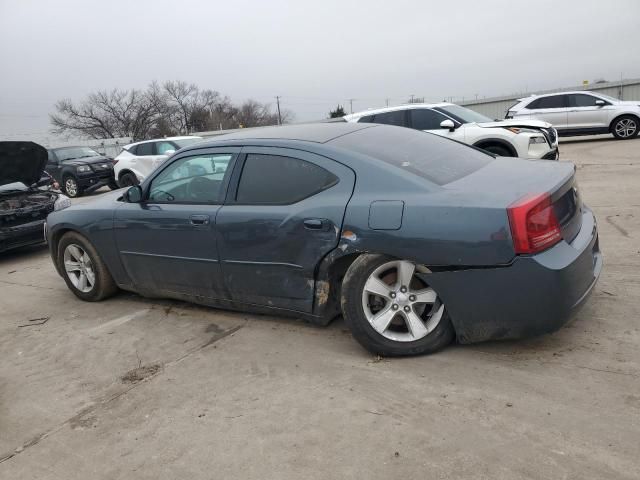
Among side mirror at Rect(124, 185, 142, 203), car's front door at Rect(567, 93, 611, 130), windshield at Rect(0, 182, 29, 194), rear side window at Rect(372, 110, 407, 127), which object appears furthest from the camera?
car's front door at Rect(567, 93, 611, 130)

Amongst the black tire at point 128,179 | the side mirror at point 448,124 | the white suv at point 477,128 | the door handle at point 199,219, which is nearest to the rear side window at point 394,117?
the white suv at point 477,128

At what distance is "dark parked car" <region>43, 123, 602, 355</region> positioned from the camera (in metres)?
3.03

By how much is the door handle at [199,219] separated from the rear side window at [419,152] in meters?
1.10

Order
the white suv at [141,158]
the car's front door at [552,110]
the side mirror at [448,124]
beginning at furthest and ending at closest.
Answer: the car's front door at [552,110] < the white suv at [141,158] < the side mirror at [448,124]

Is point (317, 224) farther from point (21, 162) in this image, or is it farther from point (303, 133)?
point (21, 162)

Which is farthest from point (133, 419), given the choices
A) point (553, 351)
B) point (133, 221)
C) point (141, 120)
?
point (141, 120)

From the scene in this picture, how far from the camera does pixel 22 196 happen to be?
7.78 metres

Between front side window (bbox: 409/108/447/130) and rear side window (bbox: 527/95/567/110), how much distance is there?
757 cm

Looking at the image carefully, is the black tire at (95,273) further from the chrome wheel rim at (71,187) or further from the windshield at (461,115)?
the chrome wheel rim at (71,187)

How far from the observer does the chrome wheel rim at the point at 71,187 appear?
16531 mm

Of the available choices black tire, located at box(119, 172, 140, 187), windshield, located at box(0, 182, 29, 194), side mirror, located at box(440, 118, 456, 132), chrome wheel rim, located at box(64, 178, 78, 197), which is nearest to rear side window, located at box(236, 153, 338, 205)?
windshield, located at box(0, 182, 29, 194)

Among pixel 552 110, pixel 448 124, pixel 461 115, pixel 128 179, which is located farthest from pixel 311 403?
pixel 552 110

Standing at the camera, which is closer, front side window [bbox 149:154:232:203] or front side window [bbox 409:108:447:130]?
front side window [bbox 149:154:232:203]

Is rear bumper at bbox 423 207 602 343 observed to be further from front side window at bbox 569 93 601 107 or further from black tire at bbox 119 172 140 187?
front side window at bbox 569 93 601 107
